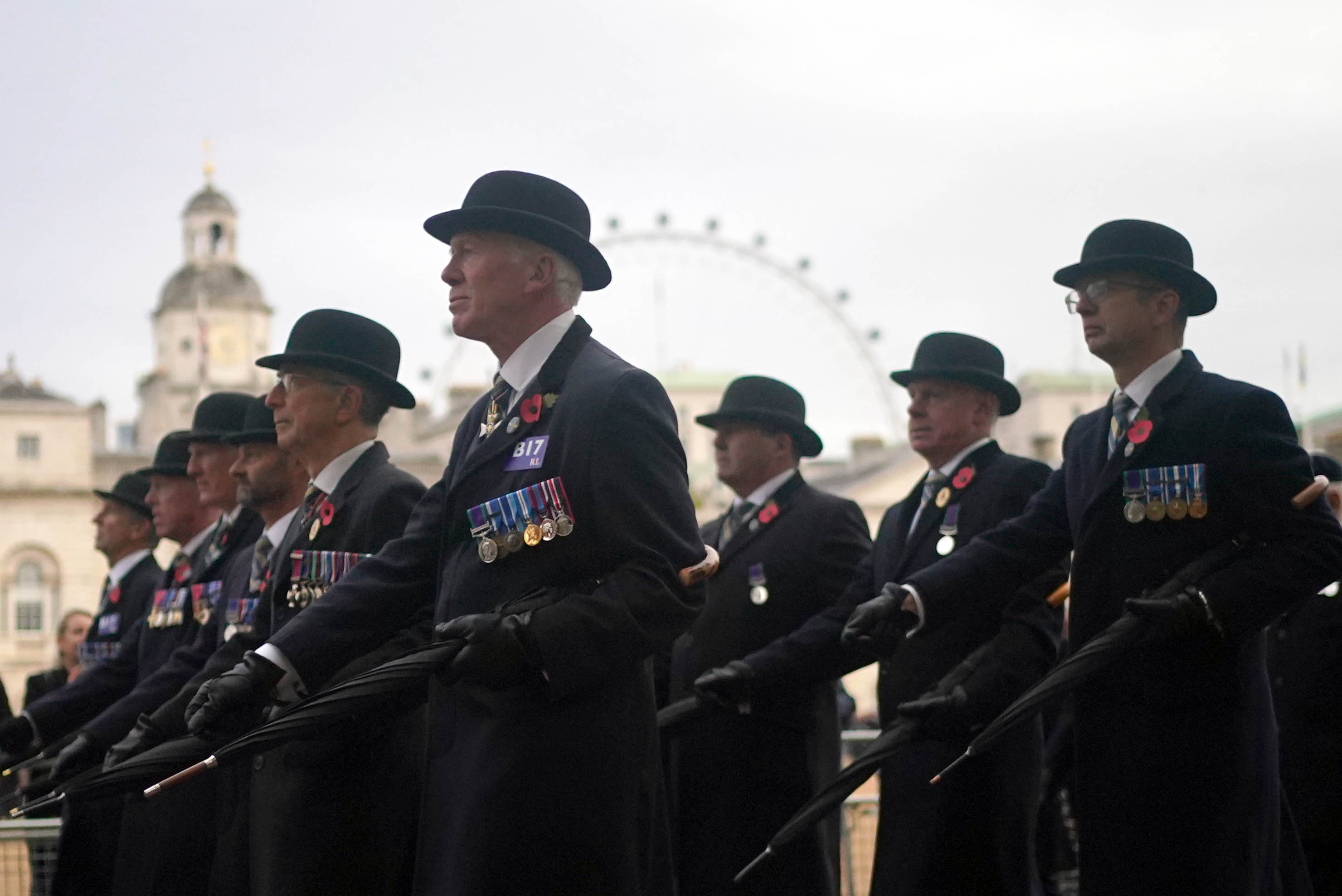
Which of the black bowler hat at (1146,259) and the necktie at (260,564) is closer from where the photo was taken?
the black bowler hat at (1146,259)

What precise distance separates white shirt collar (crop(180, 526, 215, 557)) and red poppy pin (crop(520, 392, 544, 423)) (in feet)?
10.7

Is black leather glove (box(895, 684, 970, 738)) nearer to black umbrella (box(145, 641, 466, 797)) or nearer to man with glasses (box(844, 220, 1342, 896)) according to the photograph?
man with glasses (box(844, 220, 1342, 896))

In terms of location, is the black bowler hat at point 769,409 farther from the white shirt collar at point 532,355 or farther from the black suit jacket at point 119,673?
the white shirt collar at point 532,355

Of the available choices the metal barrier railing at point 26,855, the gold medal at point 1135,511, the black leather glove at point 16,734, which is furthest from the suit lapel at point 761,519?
the metal barrier railing at point 26,855

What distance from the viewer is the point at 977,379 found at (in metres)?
7.29

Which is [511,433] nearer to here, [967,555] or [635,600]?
[635,600]

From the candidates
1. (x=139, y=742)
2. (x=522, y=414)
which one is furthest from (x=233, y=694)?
(x=139, y=742)

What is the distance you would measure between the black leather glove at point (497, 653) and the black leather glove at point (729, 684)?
259 centimetres

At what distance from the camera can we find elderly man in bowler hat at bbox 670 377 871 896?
24.6ft

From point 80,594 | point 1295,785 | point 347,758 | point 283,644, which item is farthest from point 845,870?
point 80,594

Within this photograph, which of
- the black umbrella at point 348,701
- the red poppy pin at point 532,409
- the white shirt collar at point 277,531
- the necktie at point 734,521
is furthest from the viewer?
the necktie at point 734,521

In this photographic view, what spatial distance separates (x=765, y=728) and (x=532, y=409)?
2.81 meters

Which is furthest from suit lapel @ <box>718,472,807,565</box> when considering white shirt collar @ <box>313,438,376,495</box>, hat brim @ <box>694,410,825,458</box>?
white shirt collar @ <box>313,438,376,495</box>

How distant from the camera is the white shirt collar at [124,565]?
372 inches
